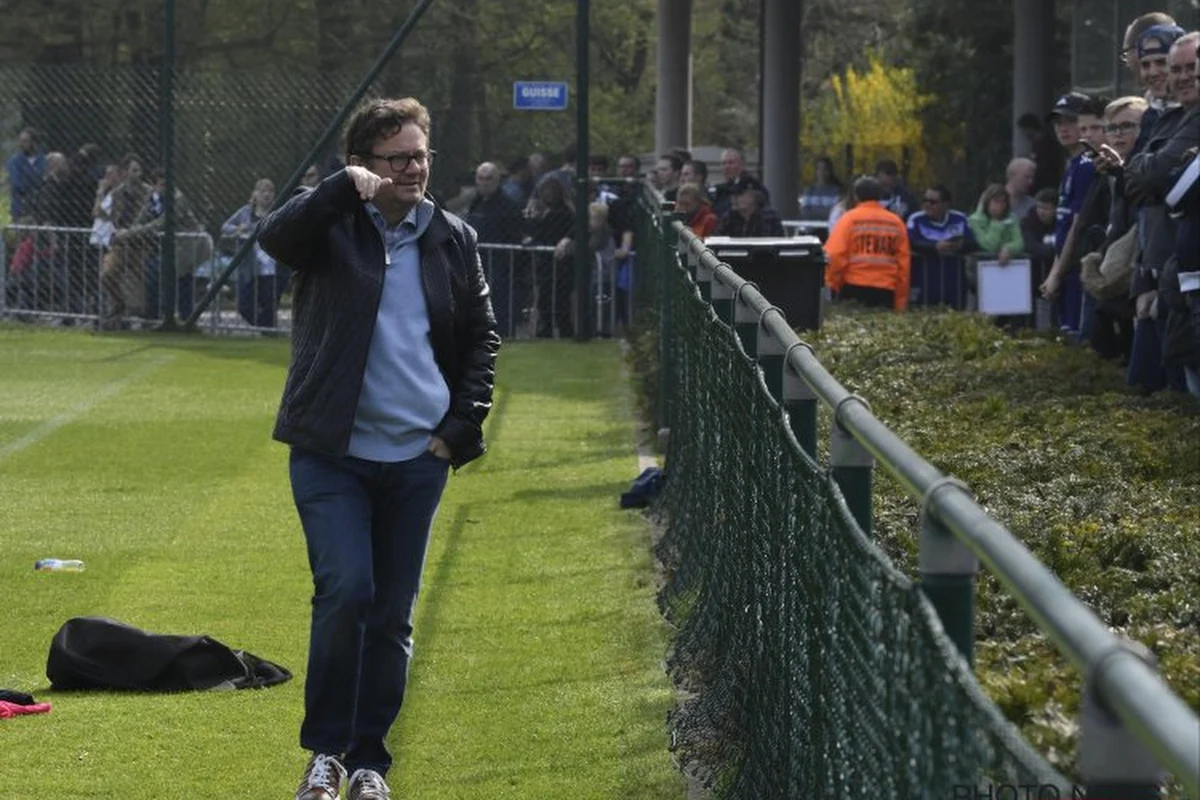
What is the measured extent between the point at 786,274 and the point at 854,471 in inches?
395

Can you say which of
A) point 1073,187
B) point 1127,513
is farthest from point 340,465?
point 1073,187

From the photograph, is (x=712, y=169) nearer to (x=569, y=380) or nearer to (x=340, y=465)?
(x=569, y=380)

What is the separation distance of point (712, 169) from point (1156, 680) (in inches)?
1503

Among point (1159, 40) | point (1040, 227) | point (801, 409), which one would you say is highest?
point (1159, 40)

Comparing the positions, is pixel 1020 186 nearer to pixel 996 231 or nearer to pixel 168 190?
pixel 996 231

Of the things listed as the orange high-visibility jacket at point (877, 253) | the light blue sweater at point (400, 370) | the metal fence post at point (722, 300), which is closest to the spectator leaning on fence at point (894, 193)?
the orange high-visibility jacket at point (877, 253)

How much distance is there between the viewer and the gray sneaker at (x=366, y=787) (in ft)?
20.9

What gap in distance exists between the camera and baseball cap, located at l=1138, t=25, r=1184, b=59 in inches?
441

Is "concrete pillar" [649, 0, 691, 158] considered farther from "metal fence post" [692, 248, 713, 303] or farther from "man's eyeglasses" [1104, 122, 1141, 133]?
"metal fence post" [692, 248, 713, 303]

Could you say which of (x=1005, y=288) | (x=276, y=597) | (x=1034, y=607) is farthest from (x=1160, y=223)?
(x=1034, y=607)

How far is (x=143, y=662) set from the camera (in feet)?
27.2

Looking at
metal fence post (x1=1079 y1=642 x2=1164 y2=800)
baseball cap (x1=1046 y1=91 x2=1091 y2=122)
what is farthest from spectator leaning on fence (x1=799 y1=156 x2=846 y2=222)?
metal fence post (x1=1079 y1=642 x2=1164 y2=800)

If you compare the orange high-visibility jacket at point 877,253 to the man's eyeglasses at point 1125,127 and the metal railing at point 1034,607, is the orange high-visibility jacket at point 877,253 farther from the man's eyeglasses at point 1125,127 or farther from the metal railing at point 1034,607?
the metal railing at point 1034,607

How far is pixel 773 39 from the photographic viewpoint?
1275 inches
